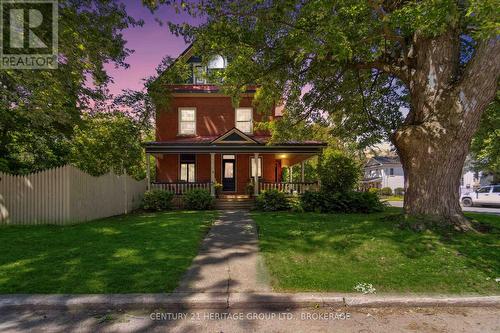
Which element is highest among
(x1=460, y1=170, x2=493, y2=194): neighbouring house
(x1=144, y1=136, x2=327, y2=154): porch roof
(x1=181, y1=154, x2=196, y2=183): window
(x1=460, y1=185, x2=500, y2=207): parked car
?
(x1=144, y1=136, x2=327, y2=154): porch roof

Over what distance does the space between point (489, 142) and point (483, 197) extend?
4.53m

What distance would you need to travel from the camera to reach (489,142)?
2336cm

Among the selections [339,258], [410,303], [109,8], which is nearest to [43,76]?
[109,8]

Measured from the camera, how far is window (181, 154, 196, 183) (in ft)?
65.1

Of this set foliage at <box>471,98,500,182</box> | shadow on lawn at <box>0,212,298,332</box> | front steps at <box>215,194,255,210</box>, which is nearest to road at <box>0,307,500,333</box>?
shadow on lawn at <box>0,212,298,332</box>

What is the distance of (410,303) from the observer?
13.4ft

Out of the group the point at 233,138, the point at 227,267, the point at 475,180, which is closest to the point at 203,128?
the point at 233,138

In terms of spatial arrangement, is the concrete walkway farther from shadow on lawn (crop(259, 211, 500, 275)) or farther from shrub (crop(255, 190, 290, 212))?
shrub (crop(255, 190, 290, 212))

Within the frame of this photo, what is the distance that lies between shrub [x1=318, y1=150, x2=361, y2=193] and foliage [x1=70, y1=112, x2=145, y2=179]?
14.3 meters

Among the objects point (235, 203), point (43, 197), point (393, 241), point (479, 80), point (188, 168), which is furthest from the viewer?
point (188, 168)

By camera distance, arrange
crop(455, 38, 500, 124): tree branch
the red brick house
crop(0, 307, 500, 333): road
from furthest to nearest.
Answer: the red brick house
crop(455, 38, 500, 124): tree branch
crop(0, 307, 500, 333): road

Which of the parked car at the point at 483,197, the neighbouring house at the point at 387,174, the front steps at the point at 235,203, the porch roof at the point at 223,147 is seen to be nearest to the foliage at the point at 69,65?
the porch roof at the point at 223,147

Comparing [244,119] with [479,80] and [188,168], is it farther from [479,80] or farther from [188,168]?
[479,80]

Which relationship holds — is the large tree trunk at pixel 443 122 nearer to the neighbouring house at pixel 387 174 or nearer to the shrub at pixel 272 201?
the shrub at pixel 272 201
